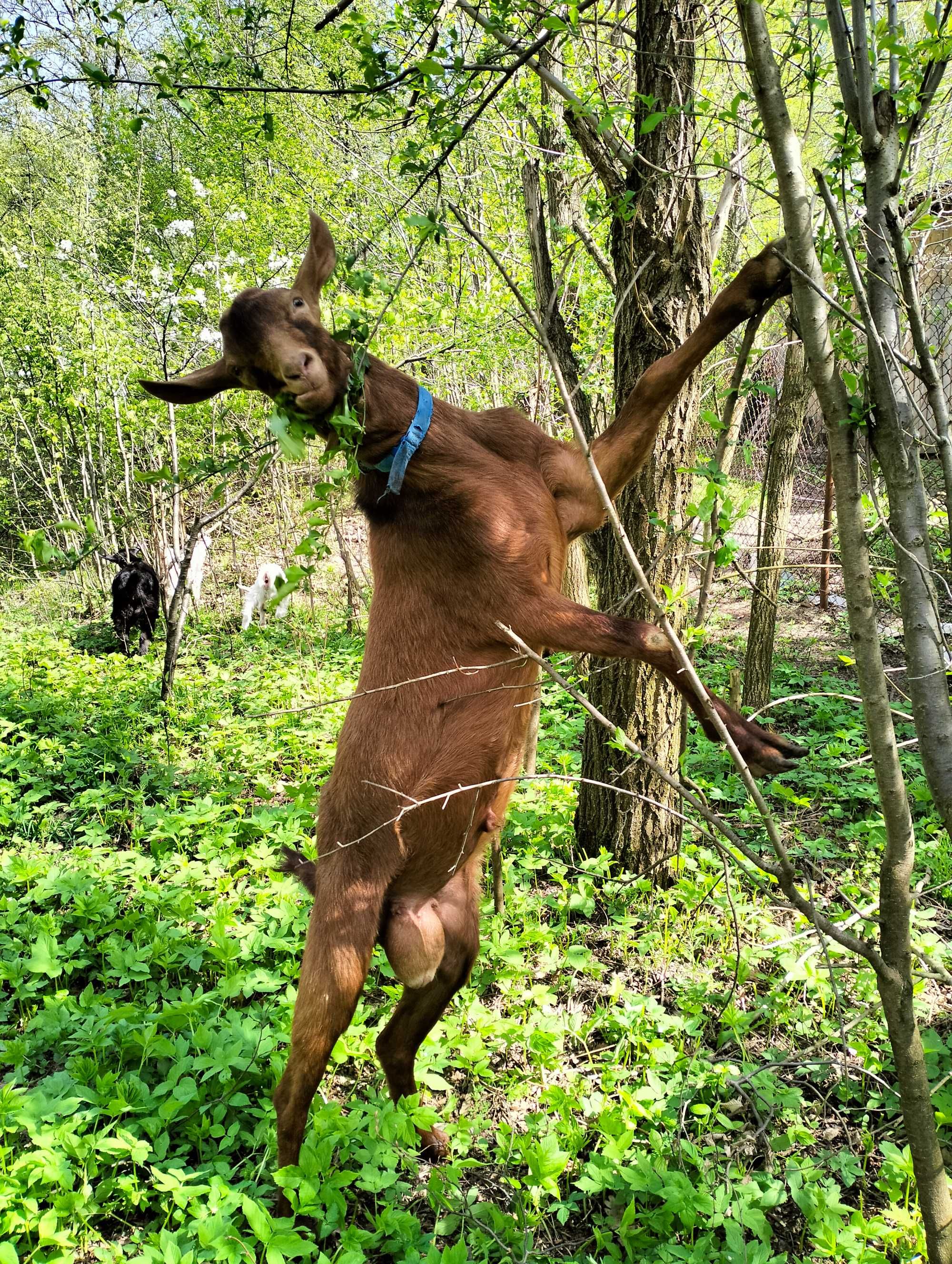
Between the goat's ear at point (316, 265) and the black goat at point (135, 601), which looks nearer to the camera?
the goat's ear at point (316, 265)

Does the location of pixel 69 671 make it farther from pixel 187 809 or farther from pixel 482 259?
pixel 482 259

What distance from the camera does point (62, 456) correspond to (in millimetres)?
16172

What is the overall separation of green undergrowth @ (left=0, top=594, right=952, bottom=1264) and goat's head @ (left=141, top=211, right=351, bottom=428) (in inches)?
41.5

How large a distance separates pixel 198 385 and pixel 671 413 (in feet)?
6.77

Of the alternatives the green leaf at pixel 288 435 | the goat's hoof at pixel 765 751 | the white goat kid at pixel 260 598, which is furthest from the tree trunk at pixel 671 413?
the white goat kid at pixel 260 598

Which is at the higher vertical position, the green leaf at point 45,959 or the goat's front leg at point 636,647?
the goat's front leg at point 636,647

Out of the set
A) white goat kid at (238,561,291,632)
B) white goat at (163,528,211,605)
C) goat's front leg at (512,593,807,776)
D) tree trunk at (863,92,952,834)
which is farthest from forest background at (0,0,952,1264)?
white goat kid at (238,561,291,632)

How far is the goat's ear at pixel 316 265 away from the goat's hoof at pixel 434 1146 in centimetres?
295

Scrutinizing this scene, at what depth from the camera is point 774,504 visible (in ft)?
22.5

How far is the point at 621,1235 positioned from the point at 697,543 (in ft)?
6.53

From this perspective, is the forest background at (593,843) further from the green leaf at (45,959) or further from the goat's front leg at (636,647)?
the goat's front leg at (636,647)

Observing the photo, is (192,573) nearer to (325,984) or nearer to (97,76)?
(97,76)

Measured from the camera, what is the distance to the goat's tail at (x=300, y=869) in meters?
3.00

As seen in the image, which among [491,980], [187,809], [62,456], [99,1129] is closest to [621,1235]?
[491,980]
